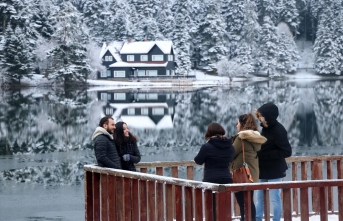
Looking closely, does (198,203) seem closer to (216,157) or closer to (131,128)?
(216,157)

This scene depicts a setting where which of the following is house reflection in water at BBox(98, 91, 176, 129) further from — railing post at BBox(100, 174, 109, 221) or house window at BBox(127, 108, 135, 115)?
railing post at BBox(100, 174, 109, 221)

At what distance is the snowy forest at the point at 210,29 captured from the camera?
8375 centimetres

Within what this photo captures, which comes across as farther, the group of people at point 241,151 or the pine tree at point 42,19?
the pine tree at point 42,19

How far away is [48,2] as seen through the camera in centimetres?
8875

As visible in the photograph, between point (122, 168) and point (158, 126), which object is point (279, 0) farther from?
point (122, 168)

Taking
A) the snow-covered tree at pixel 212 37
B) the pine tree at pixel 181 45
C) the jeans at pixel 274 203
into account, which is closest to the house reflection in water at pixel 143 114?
the jeans at pixel 274 203

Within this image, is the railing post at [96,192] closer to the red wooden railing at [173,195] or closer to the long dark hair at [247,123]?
the red wooden railing at [173,195]

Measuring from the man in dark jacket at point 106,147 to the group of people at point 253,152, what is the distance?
3.66 feet

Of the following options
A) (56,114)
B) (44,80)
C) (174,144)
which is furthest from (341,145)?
(44,80)

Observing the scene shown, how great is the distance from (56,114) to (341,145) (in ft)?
72.6

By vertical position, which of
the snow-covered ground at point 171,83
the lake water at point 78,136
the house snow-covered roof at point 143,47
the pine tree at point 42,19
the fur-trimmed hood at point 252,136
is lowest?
the lake water at point 78,136

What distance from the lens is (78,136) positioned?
96.7ft

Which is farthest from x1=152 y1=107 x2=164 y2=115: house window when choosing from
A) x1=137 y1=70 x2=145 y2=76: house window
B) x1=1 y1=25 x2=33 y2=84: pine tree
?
x1=137 y1=70 x2=145 y2=76: house window

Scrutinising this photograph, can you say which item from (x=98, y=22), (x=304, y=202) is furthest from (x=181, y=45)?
(x=304, y=202)
